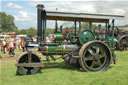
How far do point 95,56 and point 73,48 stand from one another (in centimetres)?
84

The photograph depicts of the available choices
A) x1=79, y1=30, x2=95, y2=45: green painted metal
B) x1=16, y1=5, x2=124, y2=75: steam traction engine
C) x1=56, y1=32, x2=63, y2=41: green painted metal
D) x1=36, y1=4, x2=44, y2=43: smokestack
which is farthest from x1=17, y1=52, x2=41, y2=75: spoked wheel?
x1=79, y1=30, x2=95, y2=45: green painted metal

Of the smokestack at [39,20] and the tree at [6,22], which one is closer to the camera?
the smokestack at [39,20]

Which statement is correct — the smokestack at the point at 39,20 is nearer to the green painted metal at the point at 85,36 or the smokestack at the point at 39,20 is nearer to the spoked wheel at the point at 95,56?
the green painted metal at the point at 85,36

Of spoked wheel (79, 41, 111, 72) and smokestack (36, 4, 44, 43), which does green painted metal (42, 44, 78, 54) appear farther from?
spoked wheel (79, 41, 111, 72)

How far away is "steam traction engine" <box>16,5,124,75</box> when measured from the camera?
5.49m

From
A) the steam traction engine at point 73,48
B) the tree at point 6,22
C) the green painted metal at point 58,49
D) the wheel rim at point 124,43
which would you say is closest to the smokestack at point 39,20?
the steam traction engine at point 73,48

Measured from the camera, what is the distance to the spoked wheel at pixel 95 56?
5.52 m

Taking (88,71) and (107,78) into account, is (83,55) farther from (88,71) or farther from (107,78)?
(107,78)

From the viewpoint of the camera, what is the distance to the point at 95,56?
18.7 ft

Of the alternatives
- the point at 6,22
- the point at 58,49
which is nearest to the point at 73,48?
the point at 58,49

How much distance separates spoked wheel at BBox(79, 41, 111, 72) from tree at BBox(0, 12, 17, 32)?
71.5 m

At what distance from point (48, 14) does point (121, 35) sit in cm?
987

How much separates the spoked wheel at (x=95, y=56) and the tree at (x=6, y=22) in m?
71.5

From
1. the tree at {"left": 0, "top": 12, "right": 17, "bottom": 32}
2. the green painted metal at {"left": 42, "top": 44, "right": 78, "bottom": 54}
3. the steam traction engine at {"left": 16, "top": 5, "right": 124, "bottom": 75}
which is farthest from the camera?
the tree at {"left": 0, "top": 12, "right": 17, "bottom": 32}
